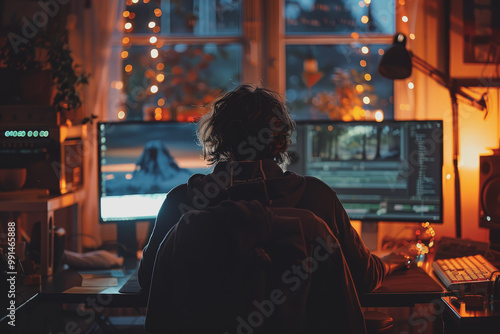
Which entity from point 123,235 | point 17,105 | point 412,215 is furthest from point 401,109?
point 17,105

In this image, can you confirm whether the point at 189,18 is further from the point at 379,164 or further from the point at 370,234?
the point at 370,234

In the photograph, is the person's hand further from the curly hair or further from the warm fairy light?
the warm fairy light

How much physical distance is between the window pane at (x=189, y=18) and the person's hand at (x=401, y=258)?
1.51 m

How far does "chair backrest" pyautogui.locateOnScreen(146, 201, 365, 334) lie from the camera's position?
3.70 feet

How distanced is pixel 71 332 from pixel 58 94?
3.10 ft

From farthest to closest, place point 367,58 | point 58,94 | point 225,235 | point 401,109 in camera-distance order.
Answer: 1. point 367,58
2. point 401,109
3. point 58,94
4. point 225,235

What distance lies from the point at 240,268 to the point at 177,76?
2.00 m

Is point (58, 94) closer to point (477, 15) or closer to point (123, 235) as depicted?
point (123, 235)

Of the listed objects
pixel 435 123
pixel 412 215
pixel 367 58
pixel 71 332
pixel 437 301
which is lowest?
pixel 71 332

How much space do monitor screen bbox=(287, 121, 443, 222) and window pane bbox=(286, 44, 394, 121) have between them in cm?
62

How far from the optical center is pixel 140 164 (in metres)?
2.24

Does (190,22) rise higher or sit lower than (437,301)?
higher

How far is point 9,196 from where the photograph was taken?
2.00 meters

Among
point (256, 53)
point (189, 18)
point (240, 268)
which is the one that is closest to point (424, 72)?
point (256, 53)
